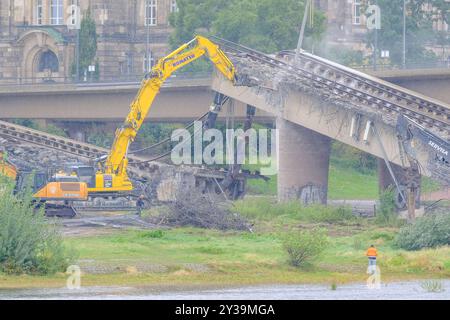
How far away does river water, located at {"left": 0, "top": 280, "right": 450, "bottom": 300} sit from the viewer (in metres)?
48.8

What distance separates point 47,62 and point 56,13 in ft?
12.5

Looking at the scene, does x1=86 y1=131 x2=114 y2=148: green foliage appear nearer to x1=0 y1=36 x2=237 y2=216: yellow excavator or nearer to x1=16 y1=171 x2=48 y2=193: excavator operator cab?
x1=0 y1=36 x2=237 y2=216: yellow excavator

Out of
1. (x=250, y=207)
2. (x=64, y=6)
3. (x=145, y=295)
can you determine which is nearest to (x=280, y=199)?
(x=250, y=207)

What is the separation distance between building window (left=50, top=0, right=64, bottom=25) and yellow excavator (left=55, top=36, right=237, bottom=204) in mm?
52156

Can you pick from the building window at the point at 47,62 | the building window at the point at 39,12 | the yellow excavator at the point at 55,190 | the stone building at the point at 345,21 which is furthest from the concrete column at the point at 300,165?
the building window at the point at 39,12

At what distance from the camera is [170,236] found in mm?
64188

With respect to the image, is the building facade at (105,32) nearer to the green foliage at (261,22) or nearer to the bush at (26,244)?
the green foliage at (261,22)

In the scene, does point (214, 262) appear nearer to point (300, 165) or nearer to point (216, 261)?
point (216, 261)

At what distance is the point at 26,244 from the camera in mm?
52031

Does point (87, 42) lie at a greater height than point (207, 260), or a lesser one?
greater

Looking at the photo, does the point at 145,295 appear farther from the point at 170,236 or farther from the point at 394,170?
the point at 394,170

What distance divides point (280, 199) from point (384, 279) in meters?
25.7

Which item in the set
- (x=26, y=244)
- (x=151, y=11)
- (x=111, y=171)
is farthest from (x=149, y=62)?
(x=26, y=244)

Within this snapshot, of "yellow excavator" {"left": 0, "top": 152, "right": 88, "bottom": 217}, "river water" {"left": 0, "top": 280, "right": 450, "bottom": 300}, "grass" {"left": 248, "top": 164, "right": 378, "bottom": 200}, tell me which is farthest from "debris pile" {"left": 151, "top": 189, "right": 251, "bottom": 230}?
"grass" {"left": 248, "top": 164, "right": 378, "bottom": 200}
